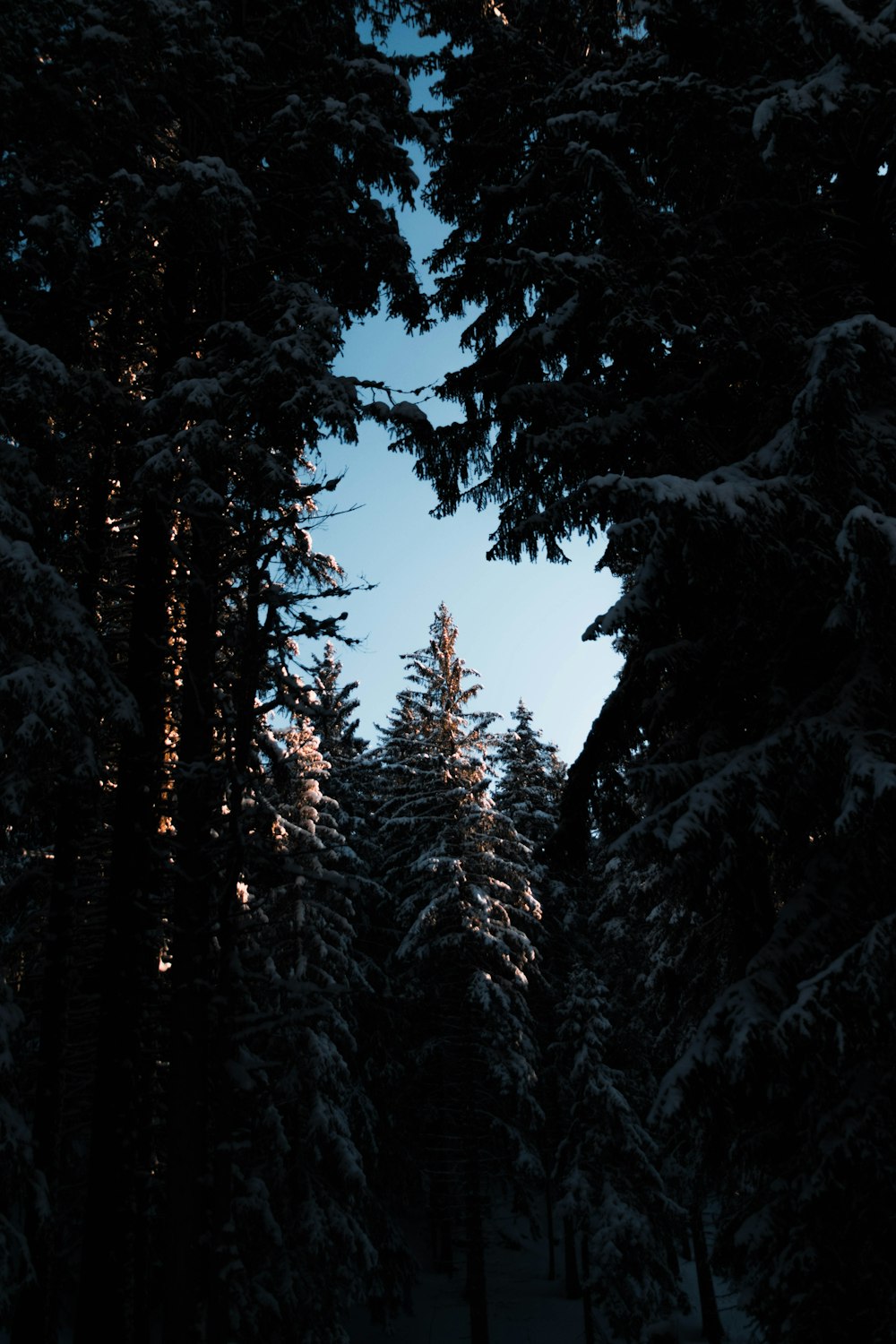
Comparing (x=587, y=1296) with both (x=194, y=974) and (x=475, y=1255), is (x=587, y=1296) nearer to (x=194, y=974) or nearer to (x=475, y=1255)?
(x=475, y=1255)

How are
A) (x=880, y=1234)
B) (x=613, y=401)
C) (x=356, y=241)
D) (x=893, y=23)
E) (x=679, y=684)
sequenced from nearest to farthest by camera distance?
(x=880, y=1234)
(x=893, y=23)
(x=679, y=684)
(x=613, y=401)
(x=356, y=241)

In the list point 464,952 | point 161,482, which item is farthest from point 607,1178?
point 161,482

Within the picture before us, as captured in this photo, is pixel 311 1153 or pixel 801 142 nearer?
pixel 801 142

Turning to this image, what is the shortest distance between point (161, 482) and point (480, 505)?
4.17m

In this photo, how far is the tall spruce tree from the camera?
296 inches

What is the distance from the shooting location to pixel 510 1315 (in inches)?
1054

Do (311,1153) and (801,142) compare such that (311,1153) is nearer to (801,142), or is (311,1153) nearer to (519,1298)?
(519,1298)

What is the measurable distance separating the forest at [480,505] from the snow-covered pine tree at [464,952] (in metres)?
A: 6.39

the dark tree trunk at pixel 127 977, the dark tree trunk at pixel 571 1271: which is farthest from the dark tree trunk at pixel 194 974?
the dark tree trunk at pixel 571 1271

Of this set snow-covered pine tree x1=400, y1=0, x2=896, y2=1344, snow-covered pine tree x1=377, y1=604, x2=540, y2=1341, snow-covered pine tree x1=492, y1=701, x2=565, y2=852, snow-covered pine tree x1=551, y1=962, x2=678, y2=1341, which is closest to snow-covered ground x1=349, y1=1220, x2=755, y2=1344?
snow-covered pine tree x1=551, y1=962, x2=678, y2=1341

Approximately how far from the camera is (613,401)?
9086 millimetres

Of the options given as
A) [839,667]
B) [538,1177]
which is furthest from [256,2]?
[538,1177]

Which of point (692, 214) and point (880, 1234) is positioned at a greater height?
point (692, 214)

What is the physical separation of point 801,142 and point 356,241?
20.7 feet
